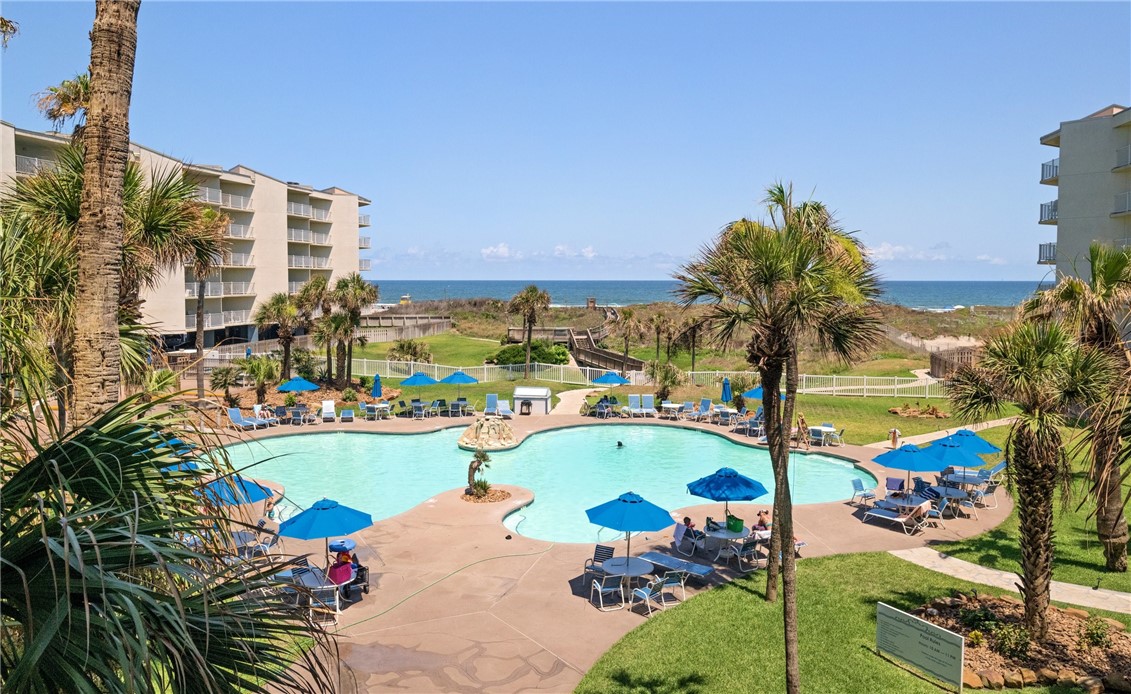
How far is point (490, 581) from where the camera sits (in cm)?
1398

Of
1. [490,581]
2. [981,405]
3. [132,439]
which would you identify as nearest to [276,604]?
[132,439]

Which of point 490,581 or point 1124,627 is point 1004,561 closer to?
point 1124,627

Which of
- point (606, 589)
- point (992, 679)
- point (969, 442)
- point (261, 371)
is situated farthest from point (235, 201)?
point (992, 679)

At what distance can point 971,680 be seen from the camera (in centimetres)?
1007

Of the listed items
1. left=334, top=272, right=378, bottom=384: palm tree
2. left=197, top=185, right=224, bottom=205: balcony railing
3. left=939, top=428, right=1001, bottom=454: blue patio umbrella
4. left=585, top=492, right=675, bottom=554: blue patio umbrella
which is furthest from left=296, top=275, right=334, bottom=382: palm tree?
left=939, top=428, right=1001, bottom=454: blue patio umbrella

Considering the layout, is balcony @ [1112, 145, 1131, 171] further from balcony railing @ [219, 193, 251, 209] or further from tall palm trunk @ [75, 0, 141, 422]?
balcony railing @ [219, 193, 251, 209]

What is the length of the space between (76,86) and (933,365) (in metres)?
41.0

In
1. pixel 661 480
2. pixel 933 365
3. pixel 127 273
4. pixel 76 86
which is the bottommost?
pixel 661 480

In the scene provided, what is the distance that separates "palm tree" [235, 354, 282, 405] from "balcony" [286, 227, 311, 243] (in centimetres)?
2547

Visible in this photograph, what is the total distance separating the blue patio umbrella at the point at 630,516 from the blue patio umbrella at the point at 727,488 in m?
2.47

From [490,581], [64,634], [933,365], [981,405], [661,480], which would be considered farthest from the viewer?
[933,365]

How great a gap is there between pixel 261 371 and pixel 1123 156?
135 feet

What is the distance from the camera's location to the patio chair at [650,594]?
12.9 m

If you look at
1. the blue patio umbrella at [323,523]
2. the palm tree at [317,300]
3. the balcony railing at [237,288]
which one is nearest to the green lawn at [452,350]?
the balcony railing at [237,288]
